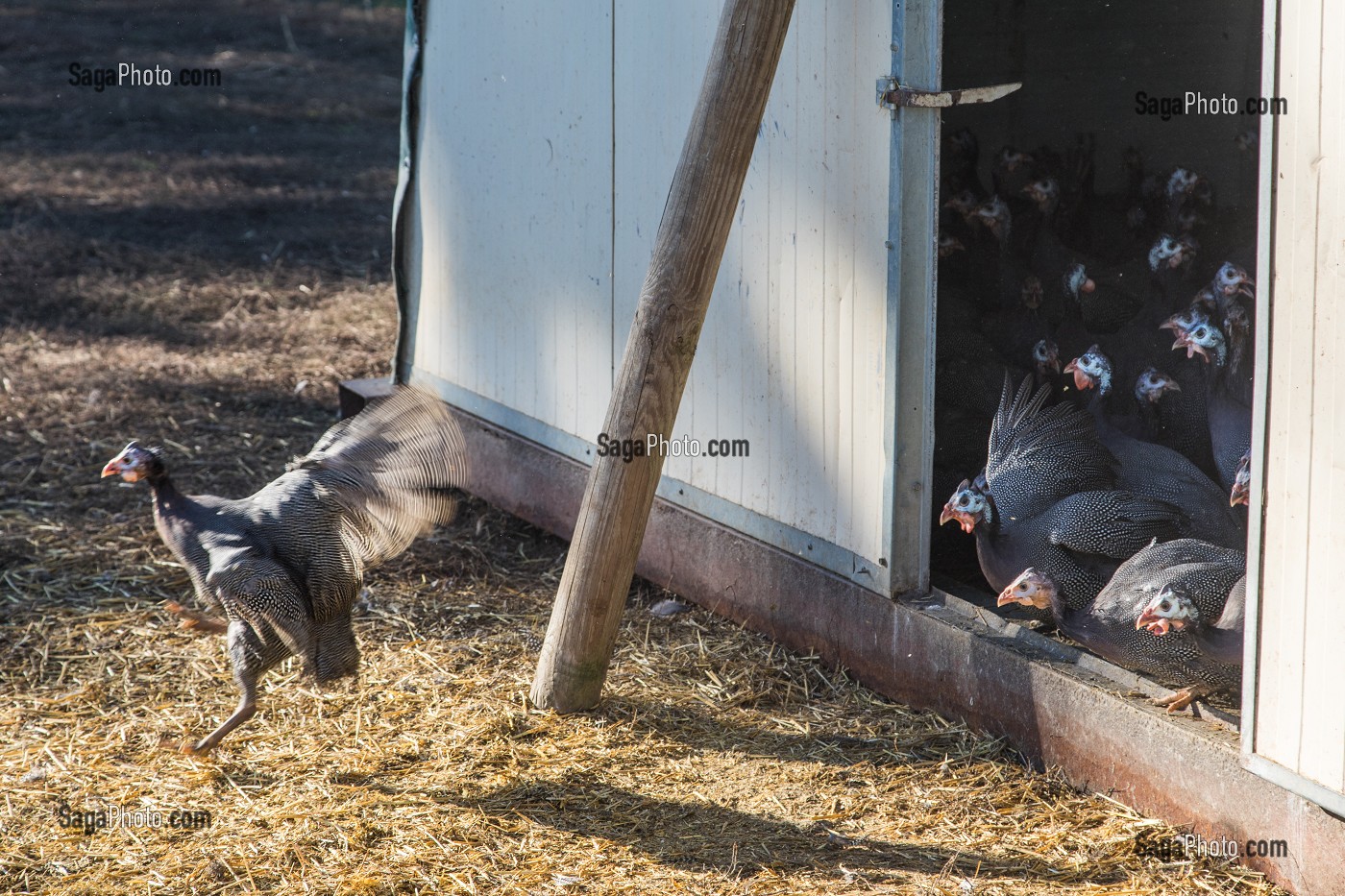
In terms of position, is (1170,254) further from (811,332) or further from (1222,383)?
(811,332)

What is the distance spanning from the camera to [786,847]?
3.48 meters

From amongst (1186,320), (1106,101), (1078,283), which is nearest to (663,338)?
(1186,320)

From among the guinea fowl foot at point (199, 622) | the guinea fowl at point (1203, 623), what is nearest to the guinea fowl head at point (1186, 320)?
the guinea fowl at point (1203, 623)

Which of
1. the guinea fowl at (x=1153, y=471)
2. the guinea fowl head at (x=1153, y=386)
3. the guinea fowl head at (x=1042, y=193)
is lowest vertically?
the guinea fowl at (x=1153, y=471)

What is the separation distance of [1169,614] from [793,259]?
5.30 feet

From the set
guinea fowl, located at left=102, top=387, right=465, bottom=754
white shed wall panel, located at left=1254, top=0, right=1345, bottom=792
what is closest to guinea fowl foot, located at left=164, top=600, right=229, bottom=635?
guinea fowl, located at left=102, top=387, right=465, bottom=754

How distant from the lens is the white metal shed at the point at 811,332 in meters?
2.96

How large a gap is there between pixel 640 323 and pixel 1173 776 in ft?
Result: 6.13

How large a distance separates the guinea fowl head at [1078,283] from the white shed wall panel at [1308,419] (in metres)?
2.30

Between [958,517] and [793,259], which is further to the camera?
[793,259]

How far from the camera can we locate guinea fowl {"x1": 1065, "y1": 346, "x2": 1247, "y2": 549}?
4.15 m

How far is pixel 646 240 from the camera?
4.95 meters

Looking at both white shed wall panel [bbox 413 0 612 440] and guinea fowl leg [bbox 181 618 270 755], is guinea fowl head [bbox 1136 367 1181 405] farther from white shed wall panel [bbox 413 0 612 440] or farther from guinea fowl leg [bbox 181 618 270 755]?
guinea fowl leg [bbox 181 618 270 755]

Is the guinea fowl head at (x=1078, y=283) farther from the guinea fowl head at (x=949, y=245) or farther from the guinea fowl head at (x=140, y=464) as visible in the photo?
the guinea fowl head at (x=140, y=464)
